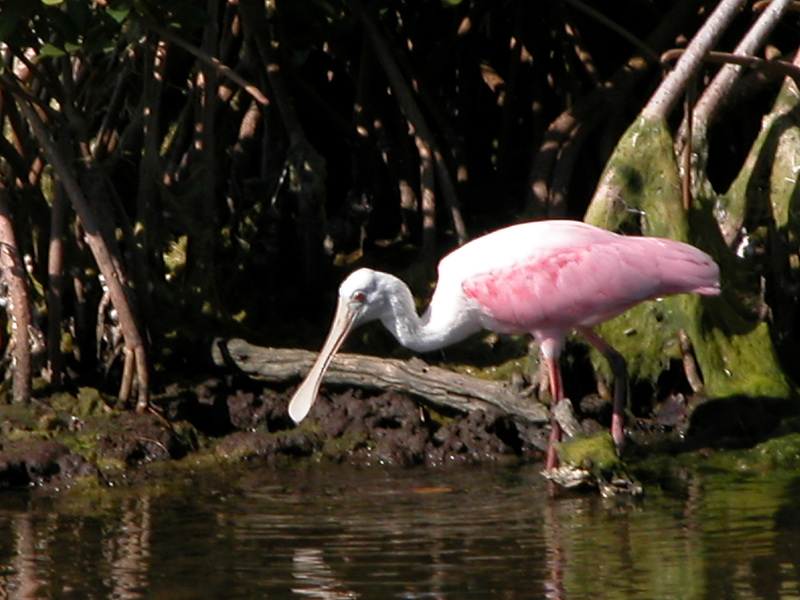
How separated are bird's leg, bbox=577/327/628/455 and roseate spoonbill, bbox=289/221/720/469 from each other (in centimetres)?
1

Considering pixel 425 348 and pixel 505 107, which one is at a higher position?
pixel 505 107

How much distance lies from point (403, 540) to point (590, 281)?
7.16ft

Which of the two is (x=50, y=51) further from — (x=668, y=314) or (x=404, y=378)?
(x=668, y=314)

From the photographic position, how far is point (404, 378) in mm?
8719

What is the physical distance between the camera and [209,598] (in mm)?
5668

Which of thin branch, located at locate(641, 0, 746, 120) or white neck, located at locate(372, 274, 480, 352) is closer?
white neck, located at locate(372, 274, 480, 352)

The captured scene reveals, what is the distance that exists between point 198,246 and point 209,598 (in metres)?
4.24

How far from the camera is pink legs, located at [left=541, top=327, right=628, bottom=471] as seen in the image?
26.8ft

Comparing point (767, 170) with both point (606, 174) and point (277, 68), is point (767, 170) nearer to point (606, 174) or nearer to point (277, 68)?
point (606, 174)

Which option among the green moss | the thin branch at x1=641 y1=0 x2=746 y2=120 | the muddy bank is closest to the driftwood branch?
the muddy bank

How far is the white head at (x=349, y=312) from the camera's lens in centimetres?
820

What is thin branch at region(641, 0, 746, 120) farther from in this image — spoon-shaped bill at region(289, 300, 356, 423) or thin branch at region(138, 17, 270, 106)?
thin branch at region(138, 17, 270, 106)

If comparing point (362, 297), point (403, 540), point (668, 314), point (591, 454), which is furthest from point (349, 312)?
point (403, 540)

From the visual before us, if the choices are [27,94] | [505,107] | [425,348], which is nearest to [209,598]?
[425,348]
